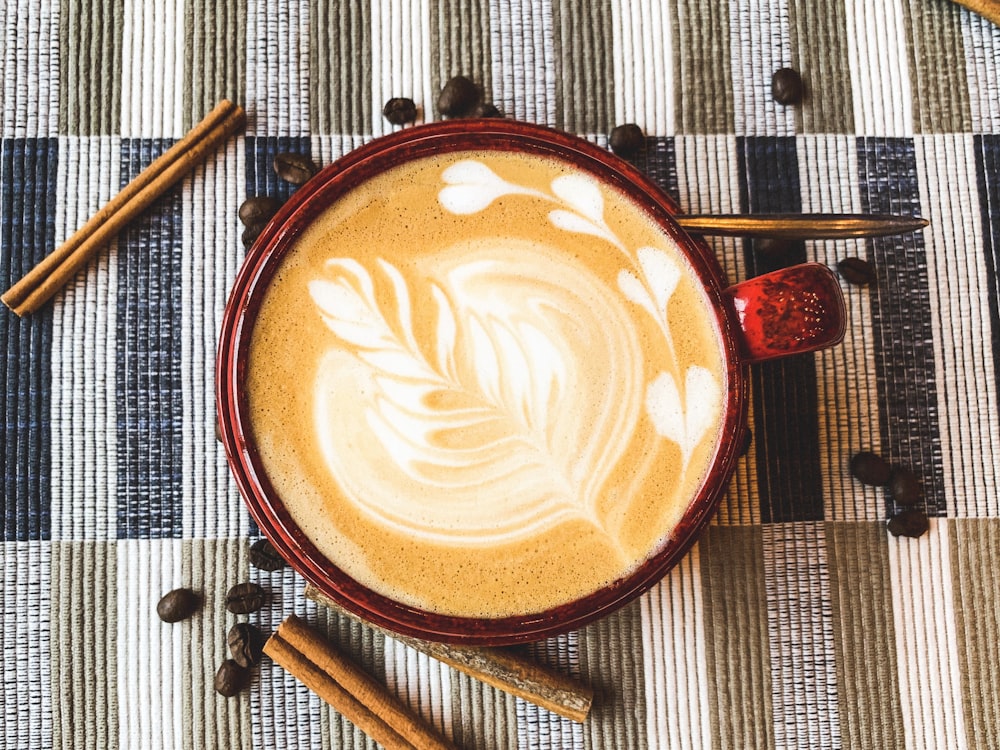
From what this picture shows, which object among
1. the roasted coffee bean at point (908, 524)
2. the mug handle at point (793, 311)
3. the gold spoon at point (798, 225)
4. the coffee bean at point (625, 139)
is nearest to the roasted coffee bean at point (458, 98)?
the coffee bean at point (625, 139)

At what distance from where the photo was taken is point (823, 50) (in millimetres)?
865

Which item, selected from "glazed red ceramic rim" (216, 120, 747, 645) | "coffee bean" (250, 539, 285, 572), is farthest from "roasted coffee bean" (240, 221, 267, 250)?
"coffee bean" (250, 539, 285, 572)

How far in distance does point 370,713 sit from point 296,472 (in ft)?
0.91

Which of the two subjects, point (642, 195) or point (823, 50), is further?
point (823, 50)

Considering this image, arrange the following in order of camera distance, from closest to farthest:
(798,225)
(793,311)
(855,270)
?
1. (793,311)
2. (798,225)
3. (855,270)

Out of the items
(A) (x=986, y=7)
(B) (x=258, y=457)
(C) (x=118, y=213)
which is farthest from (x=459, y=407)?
(A) (x=986, y=7)

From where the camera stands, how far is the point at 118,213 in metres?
0.81

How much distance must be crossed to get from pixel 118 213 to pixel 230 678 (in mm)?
451

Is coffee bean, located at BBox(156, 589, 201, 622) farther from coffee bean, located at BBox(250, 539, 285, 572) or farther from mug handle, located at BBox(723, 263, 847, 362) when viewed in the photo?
mug handle, located at BBox(723, 263, 847, 362)

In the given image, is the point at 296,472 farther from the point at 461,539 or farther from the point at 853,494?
the point at 853,494

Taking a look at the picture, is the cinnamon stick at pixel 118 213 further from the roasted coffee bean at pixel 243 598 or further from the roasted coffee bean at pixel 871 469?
the roasted coffee bean at pixel 871 469

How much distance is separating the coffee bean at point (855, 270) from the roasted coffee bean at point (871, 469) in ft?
0.56

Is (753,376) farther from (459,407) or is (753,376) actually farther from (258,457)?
(258,457)

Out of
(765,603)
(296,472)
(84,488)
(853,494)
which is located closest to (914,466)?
(853,494)
